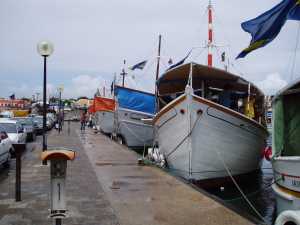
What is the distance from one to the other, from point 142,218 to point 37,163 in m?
9.20

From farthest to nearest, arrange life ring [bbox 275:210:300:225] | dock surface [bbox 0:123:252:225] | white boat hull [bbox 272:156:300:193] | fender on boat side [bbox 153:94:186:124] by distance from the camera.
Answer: fender on boat side [bbox 153:94:186:124]
white boat hull [bbox 272:156:300:193]
dock surface [bbox 0:123:252:225]
life ring [bbox 275:210:300:225]

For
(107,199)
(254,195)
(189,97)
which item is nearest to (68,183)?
(107,199)

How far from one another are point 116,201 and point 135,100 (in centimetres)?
2076

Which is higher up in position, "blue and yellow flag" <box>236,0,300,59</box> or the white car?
"blue and yellow flag" <box>236,0,300,59</box>

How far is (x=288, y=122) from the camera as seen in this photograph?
34.6 feet

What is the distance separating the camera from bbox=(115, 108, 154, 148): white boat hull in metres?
30.7

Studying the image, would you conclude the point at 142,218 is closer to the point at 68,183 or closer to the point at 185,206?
the point at 185,206

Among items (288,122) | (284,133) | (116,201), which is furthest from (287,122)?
(116,201)

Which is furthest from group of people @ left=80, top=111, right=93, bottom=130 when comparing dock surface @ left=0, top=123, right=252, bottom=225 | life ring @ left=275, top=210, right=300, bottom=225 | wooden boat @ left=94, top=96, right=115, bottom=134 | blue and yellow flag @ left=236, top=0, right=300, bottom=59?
life ring @ left=275, top=210, right=300, bottom=225

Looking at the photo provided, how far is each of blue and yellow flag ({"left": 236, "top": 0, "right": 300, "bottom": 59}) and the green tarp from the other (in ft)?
4.59

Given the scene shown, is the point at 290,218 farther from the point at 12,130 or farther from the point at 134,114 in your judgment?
the point at 134,114

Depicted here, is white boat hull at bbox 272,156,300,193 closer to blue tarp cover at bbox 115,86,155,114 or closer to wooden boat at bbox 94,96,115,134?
blue tarp cover at bbox 115,86,155,114

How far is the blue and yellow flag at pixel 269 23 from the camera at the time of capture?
9.50 meters

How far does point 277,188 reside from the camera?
30.7 ft
